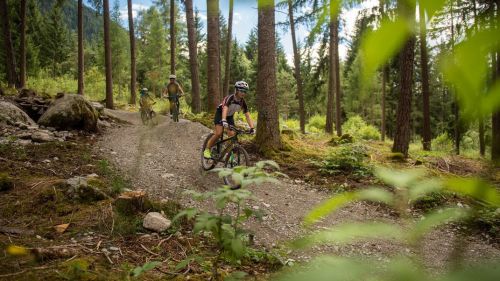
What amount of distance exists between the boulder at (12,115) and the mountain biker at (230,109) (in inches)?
235

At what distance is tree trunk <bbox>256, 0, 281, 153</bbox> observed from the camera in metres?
9.71

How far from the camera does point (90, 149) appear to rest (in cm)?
919

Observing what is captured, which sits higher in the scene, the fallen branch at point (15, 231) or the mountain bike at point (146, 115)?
the mountain bike at point (146, 115)

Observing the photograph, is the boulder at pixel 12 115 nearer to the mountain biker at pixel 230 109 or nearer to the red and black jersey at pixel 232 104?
the mountain biker at pixel 230 109

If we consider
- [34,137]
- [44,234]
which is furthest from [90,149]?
[44,234]

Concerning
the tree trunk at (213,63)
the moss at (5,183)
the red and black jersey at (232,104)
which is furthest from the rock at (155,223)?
the tree trunk at (213,63)

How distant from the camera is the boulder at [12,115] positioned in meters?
9.92

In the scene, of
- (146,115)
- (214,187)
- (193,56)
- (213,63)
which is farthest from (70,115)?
(193,56)

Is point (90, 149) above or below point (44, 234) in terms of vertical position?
above

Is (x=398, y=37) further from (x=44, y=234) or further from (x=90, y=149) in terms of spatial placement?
(x=90, y=149)

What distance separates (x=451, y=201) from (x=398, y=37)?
26.3ft

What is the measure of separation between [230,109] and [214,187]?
5.89ft

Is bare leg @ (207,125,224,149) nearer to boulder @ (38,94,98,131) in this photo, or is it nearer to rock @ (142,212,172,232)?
rock @ (142,212,172,232)

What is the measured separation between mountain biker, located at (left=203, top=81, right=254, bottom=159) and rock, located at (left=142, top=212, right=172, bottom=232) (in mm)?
2970
